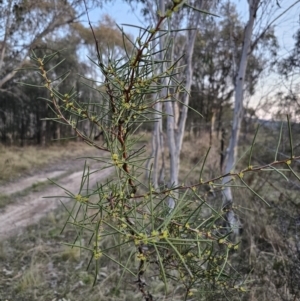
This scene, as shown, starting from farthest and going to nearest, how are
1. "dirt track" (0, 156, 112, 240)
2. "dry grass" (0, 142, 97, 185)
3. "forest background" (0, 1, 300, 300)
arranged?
"dry grass" (0, 142, 97, 185) → "dirt track" (0, 156, 112, 240) → "forest background" (0, 1, 300, 300)

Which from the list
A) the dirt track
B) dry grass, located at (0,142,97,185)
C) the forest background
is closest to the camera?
the forest background

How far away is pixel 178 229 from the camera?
0.95 meters

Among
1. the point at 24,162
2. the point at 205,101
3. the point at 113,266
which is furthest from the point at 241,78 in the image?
the point at 205,101

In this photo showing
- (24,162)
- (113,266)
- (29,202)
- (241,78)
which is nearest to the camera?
(113,266)

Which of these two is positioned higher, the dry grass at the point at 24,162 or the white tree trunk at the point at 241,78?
the white tree trunk at the point at 241,78

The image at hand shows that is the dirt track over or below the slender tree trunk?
below

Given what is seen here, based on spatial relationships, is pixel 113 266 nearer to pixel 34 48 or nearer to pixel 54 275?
pixel 54 275

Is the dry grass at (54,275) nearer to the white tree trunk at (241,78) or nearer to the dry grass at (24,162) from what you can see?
the white tree trunk at (241,78)

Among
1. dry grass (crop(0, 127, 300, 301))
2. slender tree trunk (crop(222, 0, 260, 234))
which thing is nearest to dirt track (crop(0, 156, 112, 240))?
dry grass (crop(0, 127, 300, 301))

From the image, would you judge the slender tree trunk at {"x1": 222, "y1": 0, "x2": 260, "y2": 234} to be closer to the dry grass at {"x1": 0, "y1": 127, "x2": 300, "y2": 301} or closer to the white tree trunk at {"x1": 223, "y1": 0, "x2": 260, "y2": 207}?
the white tree trunk at {"x1": 223, "y1": 0, "x2": 260, "y2": 207}

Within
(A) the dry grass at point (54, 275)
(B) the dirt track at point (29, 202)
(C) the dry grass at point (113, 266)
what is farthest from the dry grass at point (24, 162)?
(C) the dry grass at point (113, 266)

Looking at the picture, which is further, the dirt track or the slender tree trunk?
the dirt track

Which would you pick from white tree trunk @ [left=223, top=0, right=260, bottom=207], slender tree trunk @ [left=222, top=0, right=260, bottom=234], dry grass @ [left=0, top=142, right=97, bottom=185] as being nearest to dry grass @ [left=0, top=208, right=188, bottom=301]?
slender tree trunk @ [left=222, top=0, right=260, bottom=234]

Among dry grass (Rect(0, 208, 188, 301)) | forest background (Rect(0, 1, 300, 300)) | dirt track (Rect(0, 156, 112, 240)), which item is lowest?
dirt track (Rect(0, 156, 112, 240))
